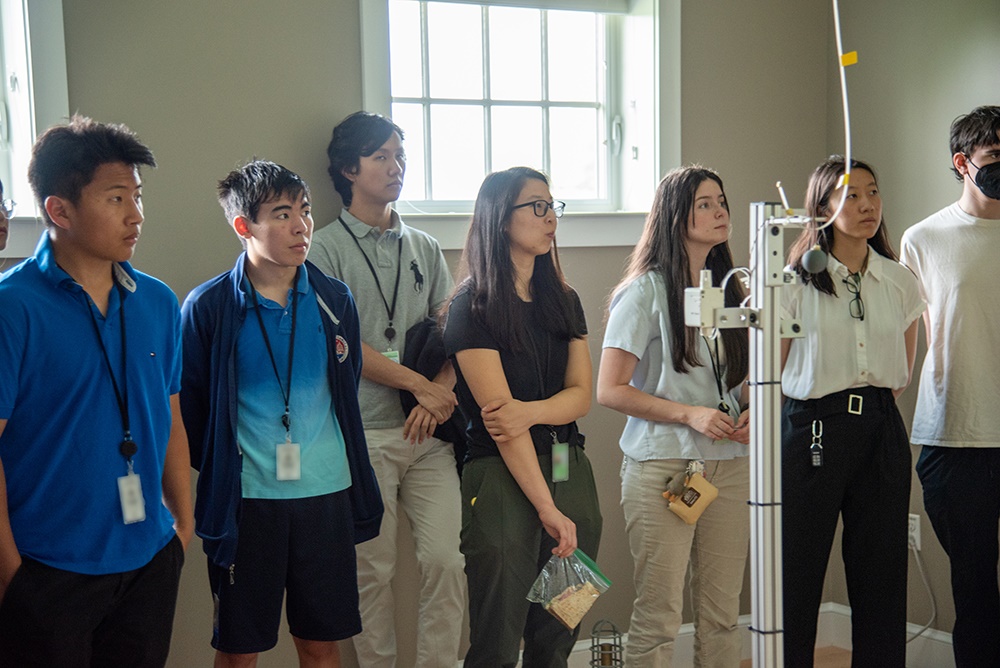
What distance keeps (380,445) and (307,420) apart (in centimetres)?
54

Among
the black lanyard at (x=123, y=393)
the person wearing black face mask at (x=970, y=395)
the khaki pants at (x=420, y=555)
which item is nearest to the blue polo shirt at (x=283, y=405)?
the black lanyard at (x=123, y=393)

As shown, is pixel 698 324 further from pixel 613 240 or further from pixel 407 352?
pixel 613 240

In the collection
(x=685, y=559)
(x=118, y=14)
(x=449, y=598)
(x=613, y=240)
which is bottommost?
(x=449, y=598)

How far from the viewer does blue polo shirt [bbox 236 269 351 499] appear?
7.42 feet

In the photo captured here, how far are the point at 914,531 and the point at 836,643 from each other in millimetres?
623

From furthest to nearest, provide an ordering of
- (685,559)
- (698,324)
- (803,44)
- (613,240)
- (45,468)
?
(803,44) < (613,240) < (685,559) < (45,468) < (698,324)

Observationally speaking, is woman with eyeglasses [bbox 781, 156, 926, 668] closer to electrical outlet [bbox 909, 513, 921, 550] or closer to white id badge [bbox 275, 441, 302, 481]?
electrical outlet [bbox 909, 513, 921, 550]

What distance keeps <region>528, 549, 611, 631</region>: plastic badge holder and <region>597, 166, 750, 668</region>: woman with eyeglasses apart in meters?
0.31

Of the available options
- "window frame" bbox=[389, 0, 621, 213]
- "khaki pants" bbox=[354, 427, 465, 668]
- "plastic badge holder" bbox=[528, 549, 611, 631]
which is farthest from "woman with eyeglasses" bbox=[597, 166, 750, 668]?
"window frame" bbox=[389, 0, 621, 213]

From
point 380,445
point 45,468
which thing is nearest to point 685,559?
point 380,445

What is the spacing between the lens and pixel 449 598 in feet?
9.36

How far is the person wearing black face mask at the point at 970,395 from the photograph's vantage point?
284cm

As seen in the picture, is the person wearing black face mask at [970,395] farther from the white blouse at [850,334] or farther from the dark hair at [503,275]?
the dark hair at [503,275]

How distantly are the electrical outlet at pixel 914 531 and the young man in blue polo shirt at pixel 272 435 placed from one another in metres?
2.13
